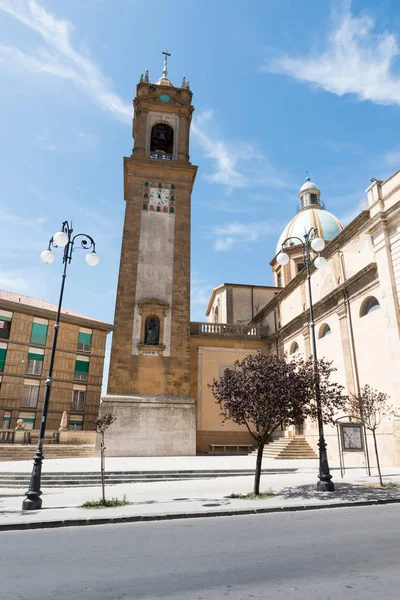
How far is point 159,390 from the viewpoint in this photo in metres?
21.0

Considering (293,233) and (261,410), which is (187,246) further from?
(293,233)

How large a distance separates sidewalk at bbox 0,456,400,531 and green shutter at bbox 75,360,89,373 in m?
27.2

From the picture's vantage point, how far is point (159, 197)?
25016 millimetres

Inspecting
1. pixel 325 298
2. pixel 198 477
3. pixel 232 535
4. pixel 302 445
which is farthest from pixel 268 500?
pixel 325 298

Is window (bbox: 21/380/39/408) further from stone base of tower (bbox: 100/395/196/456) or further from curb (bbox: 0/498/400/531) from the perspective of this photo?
curb (bbox: 0/498/400/531)

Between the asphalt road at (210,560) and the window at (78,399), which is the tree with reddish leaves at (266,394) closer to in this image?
the asphalt road at (210,560)

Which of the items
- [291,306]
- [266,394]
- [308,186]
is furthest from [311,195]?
[266,394]

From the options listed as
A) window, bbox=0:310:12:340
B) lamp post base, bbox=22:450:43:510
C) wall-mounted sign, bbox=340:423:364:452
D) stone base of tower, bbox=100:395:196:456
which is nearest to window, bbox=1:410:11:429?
window, bbox=0:310:12:340

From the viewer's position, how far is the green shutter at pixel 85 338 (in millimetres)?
40969

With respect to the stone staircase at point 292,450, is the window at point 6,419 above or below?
above

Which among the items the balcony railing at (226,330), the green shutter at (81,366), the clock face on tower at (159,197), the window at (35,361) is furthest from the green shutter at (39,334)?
the clock face on tower at (159,197)

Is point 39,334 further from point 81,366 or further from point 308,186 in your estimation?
point 308,186

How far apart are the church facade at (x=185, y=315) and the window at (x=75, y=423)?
1828 centimetres

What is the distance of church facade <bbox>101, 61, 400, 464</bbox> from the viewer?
1723cm
